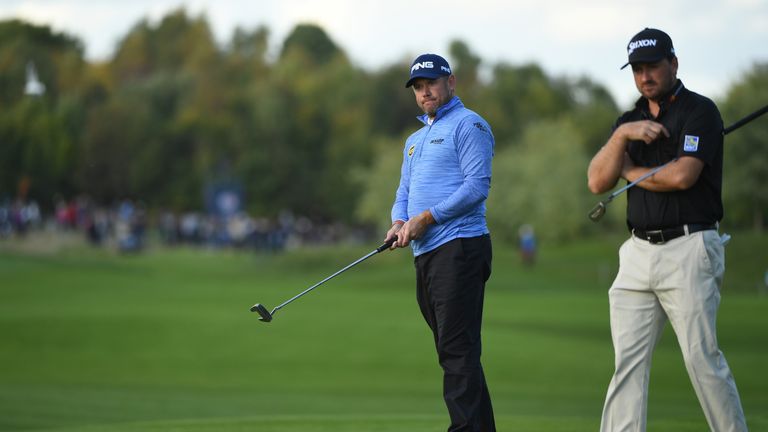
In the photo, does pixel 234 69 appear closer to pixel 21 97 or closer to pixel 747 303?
pixel 21 97

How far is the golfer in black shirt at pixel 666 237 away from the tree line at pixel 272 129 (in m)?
49.7

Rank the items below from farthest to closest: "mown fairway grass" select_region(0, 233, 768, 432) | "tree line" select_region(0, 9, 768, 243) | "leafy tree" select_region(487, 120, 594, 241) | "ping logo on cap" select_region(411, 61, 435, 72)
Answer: "tree line" select_region(0, 9, 768, 243)
"leafy tree" select_region(487, 120, 594, 241)
"mown fairway grass" select_region(0, 233, 768, 432)
"ping logo on cap" select_region(411, 61, 435, 72)

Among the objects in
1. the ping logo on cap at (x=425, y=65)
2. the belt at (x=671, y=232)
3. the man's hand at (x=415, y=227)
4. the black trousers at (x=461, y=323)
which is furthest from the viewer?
the ping logo on cap at (x=425, y=65)

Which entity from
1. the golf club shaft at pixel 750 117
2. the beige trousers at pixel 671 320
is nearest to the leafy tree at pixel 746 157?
the golf club shaft at pixel 750 117

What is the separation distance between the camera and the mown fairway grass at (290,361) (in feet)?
40.8

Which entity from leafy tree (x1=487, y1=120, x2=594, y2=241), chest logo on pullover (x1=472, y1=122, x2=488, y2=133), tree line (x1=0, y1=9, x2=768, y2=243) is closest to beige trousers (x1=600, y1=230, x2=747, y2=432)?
chest logo on pullover (x1=472, y1=122, x2=488, y2=133)

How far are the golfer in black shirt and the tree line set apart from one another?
49.7m

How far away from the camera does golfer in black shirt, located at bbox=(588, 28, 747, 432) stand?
5.97m

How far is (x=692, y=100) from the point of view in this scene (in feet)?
19.9

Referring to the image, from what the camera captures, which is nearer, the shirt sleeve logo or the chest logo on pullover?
the shirt sleeve logo

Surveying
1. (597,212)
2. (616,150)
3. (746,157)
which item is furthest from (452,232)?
(746,157)

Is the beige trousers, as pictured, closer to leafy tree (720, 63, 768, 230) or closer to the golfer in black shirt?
the golfer in black shirt

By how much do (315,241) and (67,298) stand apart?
47071 millimetres

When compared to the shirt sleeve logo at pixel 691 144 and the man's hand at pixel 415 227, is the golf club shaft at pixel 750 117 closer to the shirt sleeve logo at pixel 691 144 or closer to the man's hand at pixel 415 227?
the shirt sleeve logo at pixel 691 144
